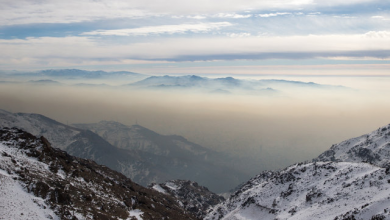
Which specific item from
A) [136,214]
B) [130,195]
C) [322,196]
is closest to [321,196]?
[322,196]

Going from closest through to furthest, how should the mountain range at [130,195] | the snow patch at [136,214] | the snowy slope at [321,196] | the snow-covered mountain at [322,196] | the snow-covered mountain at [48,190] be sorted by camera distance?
the snow-covered mountain at [48,190] → the mountain range at [130,195] → the snow-covered mountain at [322,196] → the snowy slope at [321,196] → the snow patch at [136,214]

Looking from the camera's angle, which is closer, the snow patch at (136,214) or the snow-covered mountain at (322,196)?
the snow-covered mountain at (322,196)

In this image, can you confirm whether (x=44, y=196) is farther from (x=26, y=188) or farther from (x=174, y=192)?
(x=174, y=192)

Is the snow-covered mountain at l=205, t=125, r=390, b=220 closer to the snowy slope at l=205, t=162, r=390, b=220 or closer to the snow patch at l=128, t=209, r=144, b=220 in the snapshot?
the snowy slope at l=205, t=162, r=390, b=220

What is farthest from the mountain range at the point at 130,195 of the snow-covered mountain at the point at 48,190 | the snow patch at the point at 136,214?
the snow patch at the point at 136,214

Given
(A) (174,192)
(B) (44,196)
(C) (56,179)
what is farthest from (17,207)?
(A) (174,192)

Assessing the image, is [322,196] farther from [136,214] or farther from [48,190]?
[48,190]

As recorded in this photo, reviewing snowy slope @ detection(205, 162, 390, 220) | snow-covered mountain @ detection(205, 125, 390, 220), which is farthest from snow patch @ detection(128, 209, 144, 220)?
snow-covered mountain @ detection(205, 125, 390, 220)

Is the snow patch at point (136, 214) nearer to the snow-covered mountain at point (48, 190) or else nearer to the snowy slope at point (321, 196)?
the snow-covered mountain at point (48, 190)
